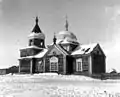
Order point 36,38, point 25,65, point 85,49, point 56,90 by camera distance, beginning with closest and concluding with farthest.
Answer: point 56,90
point 85,49
point 25,65
point 36,38

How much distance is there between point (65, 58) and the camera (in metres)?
38.2

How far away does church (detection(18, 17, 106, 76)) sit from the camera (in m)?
37.2

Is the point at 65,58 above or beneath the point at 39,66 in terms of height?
above

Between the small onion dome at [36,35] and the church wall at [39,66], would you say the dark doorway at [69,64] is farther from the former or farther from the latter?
the small onion dome at [36,35]

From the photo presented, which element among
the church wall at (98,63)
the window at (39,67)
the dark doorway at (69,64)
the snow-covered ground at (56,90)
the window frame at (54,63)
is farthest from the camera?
the window at (39,67)

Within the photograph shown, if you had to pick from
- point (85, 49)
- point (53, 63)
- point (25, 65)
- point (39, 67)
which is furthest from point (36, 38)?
point (85, 49)

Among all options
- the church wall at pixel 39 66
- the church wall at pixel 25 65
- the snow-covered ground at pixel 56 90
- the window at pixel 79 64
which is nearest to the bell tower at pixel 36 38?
the church wall at pixel 25 65

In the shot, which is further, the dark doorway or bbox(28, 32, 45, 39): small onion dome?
bbox(28, 32, 45, 39): small onion dome

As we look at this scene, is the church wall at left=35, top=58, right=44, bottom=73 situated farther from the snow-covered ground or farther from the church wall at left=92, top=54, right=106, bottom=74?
the snow-covered ground

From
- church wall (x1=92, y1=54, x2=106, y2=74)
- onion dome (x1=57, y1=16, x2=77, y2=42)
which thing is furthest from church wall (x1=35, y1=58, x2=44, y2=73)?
church wall (x1=92, y1=54, x2=106, y2=74)

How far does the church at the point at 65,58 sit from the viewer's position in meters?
37.2

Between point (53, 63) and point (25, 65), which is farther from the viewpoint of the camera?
point (25, 65)

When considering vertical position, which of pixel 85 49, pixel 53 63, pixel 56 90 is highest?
pixel 85 49

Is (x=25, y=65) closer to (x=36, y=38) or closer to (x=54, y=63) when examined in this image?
(x=36, y=38)
